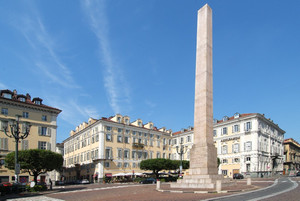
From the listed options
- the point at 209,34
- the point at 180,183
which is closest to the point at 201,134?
the point at 180,183

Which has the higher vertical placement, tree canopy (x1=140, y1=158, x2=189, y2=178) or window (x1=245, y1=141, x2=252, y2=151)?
window (x1=245, y1=141, x2=252, y2=151)

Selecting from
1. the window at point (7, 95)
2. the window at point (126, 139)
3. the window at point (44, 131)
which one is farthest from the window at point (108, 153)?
the window at point (7, 95)

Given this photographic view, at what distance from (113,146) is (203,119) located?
35849 millimetres

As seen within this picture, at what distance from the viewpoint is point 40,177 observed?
45.0 metres

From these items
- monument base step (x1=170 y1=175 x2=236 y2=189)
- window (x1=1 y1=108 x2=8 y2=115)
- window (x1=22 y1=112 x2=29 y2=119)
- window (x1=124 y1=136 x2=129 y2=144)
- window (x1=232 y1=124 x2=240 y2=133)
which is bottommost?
monument base step (x1=170 y1=175 x2=236 y2=189)

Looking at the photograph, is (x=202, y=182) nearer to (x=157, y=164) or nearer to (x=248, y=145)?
(x=157, y=164)

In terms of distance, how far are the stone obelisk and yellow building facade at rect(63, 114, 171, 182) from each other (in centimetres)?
2952

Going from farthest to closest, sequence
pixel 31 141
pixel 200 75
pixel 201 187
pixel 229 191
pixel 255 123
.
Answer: pixel 255 123, pixel 31 141, pixel 200 75, pixel 201 187, pixel 229 191

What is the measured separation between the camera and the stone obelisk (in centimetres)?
2261

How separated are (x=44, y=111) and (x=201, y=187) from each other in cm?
3424

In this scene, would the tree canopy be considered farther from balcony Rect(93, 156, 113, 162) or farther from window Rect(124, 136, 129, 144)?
window Rect(124, 136, 129, 144)

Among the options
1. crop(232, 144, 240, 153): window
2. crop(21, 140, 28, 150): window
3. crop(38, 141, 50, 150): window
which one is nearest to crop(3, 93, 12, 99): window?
crop(21, 140, 28, 150): window

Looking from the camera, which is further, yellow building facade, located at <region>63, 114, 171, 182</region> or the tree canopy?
yellow building facade, located at <region>63, 114, 171, 182</region>

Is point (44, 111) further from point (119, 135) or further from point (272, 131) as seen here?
point (272, 131)
